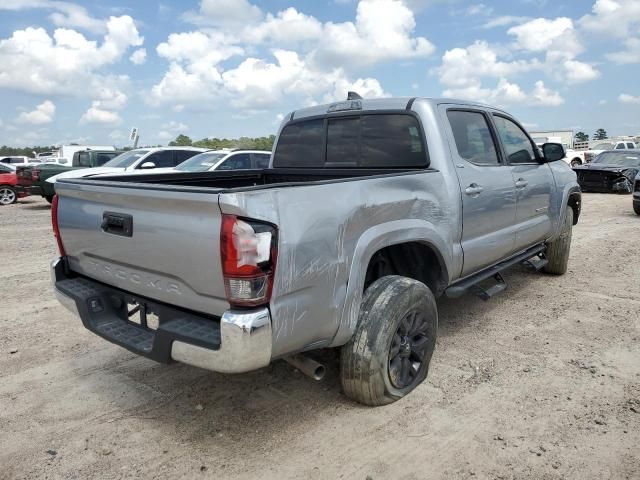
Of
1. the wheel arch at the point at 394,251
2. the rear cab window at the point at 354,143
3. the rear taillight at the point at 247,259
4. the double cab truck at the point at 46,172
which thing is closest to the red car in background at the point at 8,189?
the double cab truck at the point at 46,172

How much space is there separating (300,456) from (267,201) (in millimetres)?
1399

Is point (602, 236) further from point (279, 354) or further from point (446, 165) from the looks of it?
point (279, 354)

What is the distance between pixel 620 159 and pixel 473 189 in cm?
1593

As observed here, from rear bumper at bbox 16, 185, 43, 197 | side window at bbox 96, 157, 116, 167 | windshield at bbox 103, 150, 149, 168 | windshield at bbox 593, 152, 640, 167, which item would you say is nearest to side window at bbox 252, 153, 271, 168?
windshield at bbox 103, 150, 149, 168

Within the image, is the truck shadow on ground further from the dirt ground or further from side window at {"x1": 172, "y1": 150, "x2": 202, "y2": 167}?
side window at {"x1": 172, "y1": 150, "x2": 202, "y2": 167}

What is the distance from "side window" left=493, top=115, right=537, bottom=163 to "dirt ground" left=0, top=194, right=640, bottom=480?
154 cm

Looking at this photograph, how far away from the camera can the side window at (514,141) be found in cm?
457

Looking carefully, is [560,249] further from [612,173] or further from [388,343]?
[612,173]

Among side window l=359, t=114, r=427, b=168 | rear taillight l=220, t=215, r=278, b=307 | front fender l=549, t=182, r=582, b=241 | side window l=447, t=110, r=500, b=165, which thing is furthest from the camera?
front fender l=549, t=182, r=582, b=241

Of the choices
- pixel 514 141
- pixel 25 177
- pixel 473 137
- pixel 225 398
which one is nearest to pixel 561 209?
pixel 514 141

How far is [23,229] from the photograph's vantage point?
10.6 metres

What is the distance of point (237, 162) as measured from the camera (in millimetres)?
11789

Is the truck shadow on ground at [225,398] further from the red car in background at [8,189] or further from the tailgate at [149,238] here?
the red car in background at [8,189]

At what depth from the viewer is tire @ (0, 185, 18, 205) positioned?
51.7 ft
